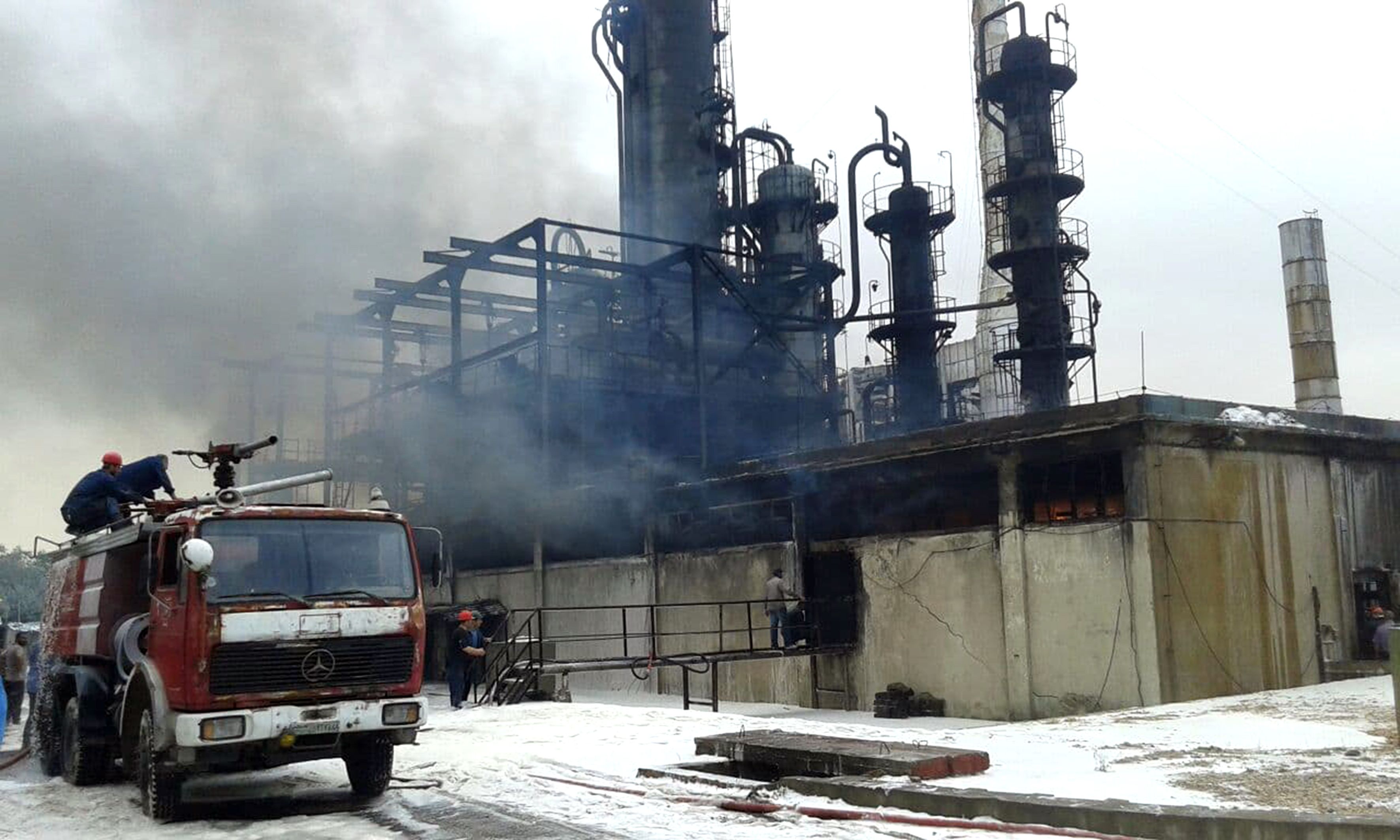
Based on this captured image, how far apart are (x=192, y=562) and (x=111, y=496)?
13.0 ft

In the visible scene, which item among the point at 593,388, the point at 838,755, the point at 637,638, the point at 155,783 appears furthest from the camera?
the point at 593,388

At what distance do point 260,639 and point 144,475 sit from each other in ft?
13.5

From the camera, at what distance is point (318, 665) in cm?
905

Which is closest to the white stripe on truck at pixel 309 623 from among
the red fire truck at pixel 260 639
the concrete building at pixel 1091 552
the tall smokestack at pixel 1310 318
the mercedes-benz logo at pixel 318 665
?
the red fire truck at pixel 260 639

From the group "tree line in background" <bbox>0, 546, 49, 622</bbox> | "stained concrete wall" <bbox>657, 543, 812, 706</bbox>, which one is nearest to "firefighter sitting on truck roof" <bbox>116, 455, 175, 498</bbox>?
"stained concrete wall" <bbox>657, 543, 812, 706</bbox>

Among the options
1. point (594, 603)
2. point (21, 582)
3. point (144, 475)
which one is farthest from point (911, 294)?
point (21, 582)

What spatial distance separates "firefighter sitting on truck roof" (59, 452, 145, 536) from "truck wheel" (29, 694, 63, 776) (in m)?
1.78

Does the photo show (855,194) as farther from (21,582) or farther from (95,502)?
(21,582)

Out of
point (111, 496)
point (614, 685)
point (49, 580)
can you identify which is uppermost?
point (111, 496)

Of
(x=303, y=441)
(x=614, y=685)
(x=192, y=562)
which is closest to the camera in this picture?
(x=192, y=562)

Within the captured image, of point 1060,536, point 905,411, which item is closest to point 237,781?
point 1060,536

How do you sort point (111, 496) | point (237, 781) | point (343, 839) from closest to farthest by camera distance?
point (343, 839) < point (237, 781) < point (111, 496)

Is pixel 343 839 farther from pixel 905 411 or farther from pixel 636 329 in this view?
pixel 905 411

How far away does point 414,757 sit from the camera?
40.1 ft
